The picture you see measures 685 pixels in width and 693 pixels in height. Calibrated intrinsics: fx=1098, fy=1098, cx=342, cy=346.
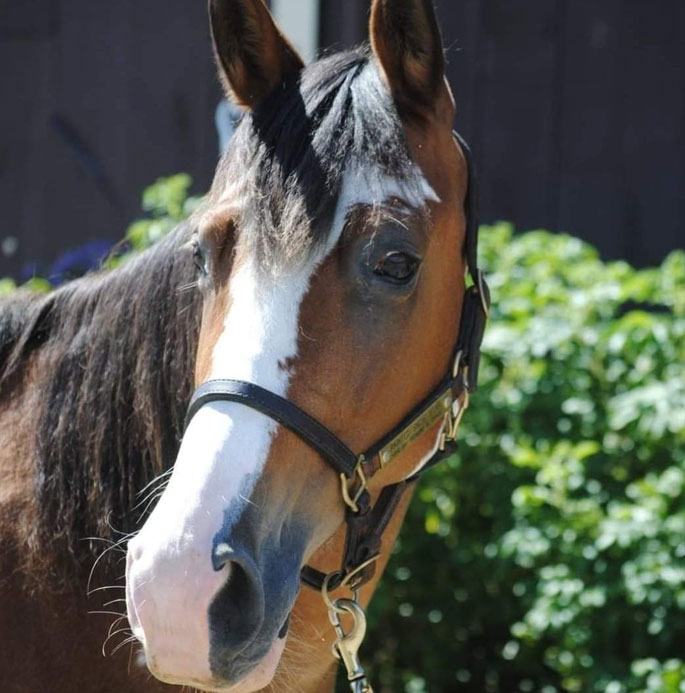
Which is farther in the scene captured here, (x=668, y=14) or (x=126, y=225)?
(x=126, y=225)

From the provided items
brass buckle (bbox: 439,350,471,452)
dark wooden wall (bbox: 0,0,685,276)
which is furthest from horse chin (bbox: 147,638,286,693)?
dark wooden wall (bbox: 0,0,685,276)

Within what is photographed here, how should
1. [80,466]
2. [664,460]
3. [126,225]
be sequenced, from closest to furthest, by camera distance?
[80,466] → [664,460] → [126,225]

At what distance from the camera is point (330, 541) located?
6.38ft

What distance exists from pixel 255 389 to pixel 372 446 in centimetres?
27

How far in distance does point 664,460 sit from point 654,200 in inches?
82.9

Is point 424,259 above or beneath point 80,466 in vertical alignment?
above

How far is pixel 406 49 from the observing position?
79.0 inches

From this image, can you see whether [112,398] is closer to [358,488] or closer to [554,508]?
[358,488]

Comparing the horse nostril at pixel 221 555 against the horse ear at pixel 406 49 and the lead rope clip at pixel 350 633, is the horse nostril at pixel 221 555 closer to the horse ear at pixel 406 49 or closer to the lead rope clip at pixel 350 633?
the lead rope clip at pixel 350 633

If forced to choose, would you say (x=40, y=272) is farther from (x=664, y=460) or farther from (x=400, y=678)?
(x=664, y=460)

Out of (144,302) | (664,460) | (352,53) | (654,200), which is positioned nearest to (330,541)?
(144,302)

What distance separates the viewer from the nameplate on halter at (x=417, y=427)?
190 centimetres

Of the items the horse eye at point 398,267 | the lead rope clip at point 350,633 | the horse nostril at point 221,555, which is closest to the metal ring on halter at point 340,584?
the lead rope clip at point 350,633

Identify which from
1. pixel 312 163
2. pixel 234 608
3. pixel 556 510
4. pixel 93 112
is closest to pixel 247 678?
pixel 234 608
